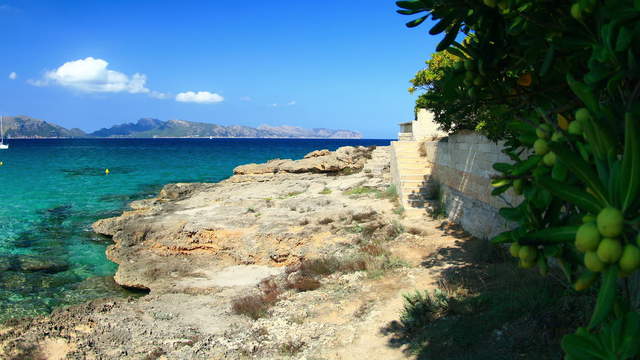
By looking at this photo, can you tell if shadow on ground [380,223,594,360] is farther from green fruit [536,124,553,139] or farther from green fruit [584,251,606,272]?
green fruit [584,251,606,272]

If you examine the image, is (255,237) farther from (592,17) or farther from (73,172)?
(73,172)

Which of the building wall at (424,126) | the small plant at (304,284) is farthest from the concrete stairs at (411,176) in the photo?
the small plant at (304,284)

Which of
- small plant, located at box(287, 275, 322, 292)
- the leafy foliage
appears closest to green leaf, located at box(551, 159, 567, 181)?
the leafy foliage

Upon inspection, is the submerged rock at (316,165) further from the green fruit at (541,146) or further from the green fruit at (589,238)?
the green fruit at (589,238)

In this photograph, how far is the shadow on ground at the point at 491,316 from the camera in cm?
488

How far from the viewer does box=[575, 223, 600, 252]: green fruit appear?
4.76ft

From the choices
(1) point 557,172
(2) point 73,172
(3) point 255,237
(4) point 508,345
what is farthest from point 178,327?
(2) point 73,172

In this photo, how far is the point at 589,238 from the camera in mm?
1460

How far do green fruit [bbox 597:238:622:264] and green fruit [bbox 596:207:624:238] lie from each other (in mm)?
22

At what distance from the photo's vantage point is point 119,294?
36.0 feet

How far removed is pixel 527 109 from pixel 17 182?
41864 millimetres

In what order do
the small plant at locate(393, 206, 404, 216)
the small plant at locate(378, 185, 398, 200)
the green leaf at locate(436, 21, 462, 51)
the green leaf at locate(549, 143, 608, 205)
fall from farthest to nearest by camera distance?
the small plant at locate(378, 185, 398, 200) → the small plant at locate(393, 206, 404, 216) → the green leaf at locate(436, 21, 462, 51) → the green leaf at locate(549, 143, 608, 205)

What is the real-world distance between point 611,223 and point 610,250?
3.4 inches

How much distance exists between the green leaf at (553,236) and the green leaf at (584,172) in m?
0.20
